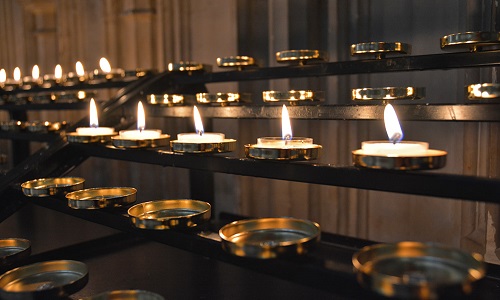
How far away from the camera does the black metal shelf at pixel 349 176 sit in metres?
0.89

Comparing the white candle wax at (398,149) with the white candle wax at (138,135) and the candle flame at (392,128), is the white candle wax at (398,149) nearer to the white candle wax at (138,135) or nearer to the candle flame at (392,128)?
the candle flame at (392,128)

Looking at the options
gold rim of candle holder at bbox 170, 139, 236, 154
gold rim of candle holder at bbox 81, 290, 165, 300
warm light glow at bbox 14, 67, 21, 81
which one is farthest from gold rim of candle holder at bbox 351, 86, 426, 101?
warm light glow at bbox 14, 67, 21, 81

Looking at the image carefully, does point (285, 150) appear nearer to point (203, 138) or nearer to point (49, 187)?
point (203, 138)

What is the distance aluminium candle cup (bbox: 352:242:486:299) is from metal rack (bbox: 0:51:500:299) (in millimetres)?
52

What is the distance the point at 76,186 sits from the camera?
1.47 metres

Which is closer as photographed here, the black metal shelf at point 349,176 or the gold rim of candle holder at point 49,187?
the black metal shelf at point 349,176

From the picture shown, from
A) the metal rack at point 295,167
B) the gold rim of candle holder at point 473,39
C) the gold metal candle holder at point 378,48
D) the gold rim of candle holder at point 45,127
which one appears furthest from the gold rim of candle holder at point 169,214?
the gold rim of candle holder at point 45,127

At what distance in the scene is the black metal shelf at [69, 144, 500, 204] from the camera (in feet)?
2.91

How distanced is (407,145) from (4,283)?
88cm

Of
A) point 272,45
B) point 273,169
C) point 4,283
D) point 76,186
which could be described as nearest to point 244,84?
point 272,45

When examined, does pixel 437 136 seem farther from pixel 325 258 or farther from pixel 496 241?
pixel 325 258

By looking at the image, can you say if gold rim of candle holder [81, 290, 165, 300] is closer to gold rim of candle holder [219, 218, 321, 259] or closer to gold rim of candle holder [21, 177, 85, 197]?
gold rim of candle holder [219, 218, 321, 259]

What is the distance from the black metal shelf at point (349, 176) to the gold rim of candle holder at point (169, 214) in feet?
0.32

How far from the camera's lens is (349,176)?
103cm
